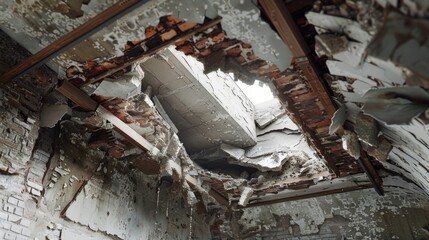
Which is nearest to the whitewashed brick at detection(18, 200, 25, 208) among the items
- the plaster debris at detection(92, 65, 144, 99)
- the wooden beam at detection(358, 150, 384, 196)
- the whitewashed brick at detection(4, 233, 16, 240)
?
the whitewashed brick at detection(4, 233, 16, 240)

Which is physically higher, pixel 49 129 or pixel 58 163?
pixel 49 129

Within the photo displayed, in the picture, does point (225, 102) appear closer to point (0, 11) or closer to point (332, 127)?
point (332, 127)

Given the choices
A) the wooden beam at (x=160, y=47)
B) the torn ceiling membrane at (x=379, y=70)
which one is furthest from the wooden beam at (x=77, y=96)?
the torn ceiling membrane at (x=379, y=70)

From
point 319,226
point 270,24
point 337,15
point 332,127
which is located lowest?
point 319,226

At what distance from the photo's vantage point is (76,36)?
7.30 ft

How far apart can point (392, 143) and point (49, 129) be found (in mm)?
3135

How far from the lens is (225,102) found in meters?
4.08

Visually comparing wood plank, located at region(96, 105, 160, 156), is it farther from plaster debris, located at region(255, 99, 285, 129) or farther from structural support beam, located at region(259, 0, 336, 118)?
plaster debris, located at region(255, 99, 285, 129)

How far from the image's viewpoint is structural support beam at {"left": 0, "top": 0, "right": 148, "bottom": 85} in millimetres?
1959

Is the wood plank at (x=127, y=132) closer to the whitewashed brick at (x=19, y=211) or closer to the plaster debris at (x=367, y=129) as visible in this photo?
the whitewashed brick at (x=19, y=211)

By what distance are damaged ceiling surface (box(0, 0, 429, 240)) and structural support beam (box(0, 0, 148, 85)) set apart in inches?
0.4

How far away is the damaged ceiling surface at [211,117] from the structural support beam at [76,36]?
0.03ft

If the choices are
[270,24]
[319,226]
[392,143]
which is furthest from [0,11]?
[319,226]

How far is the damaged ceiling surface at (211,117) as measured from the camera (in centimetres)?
192
